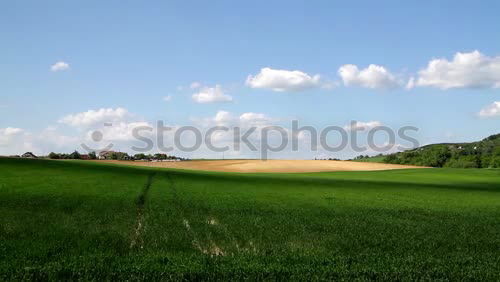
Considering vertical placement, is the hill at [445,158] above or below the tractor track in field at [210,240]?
above

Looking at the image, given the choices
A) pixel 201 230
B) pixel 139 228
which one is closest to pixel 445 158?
pixel 201 230

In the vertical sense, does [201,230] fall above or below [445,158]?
below

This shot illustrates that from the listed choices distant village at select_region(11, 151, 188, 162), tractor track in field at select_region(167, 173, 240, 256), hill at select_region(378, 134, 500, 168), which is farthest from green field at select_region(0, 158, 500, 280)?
hill at select_region(378, 134, 500, 168)

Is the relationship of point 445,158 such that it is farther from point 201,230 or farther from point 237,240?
point 237,240

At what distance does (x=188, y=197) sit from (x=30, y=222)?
14129 millimetres

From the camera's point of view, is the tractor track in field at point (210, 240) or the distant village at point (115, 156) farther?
the distant village at point (115, 156)

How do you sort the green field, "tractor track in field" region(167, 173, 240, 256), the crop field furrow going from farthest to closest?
the crop field furrow
"tractor track in field" region(167, 173, 240, 256)
the green field

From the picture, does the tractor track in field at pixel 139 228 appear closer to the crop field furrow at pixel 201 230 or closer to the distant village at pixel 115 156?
the crop field furrow at pixel 201 230

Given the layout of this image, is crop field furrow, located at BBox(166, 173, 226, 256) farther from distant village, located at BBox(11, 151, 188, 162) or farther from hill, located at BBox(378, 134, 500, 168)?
hill, located at BBox(378, 134, 500, 168)

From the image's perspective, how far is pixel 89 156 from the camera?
141 meters

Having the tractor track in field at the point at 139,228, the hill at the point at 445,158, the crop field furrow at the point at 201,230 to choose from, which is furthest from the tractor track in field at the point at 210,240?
the hill at the point at 445,158

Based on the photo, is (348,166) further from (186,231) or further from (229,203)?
(186,231)

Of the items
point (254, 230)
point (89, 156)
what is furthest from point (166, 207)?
point (89, 156)

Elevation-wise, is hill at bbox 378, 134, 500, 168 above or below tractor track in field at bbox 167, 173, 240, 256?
above
